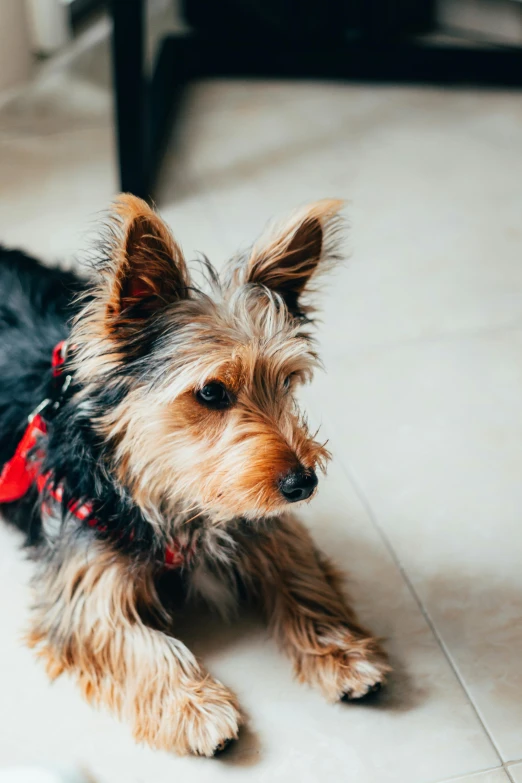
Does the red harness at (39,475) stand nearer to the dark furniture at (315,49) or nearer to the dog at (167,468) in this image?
the dog at (167,468)

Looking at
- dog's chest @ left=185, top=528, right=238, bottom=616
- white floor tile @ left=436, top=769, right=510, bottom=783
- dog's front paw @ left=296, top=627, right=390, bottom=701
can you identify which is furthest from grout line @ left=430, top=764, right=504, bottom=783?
dog's chest @ left=185, top=528, right=238, bottom=616

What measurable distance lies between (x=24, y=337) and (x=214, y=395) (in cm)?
53

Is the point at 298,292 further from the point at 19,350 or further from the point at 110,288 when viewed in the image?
the point at 19,350

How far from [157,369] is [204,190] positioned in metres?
1.77

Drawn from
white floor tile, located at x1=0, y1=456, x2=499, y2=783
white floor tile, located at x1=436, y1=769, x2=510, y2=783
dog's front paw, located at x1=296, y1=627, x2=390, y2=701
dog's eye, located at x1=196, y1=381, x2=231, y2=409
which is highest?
dog's eye, located at x1=196, y1=381, x2=231, y2=409

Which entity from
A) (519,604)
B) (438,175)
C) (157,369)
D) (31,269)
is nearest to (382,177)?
(438,175)

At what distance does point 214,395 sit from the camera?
4.62 ft

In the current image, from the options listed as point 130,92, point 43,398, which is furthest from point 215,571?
point 130,92

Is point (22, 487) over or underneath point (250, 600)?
over

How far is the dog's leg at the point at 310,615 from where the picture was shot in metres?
1.60

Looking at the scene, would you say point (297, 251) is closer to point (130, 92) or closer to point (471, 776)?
point (471, 776)

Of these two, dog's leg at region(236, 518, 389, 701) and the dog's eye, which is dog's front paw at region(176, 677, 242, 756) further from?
the dog's eye

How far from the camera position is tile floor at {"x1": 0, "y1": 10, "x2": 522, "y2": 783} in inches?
61.2

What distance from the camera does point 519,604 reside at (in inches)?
70.5
